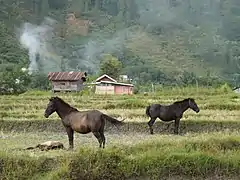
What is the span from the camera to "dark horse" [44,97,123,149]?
12266 millimetres

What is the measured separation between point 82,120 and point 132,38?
88.6 meters

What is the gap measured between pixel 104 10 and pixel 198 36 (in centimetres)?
4013

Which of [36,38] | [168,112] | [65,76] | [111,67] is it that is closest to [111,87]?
[65,76]

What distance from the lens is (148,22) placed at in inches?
3824

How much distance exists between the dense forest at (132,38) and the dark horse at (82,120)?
59.5m

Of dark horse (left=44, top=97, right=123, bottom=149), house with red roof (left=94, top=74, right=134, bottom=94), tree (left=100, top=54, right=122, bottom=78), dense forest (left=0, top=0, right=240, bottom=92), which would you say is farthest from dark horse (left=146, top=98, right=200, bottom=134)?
dense forest (left=0, top=0, right=240, bottom=92)

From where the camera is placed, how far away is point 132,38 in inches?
3937

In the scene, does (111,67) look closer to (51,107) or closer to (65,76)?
(65,76)

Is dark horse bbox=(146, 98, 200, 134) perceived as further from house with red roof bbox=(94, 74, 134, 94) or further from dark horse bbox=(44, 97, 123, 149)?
house with red roof bbox=(94, 74, 134, 94)

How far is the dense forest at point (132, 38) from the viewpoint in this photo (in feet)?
257

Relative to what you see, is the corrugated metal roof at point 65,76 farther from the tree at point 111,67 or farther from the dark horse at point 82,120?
the dark horse at point 82,120

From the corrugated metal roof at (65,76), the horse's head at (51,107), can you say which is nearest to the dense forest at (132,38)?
the corrugated metal roof at (65,76)

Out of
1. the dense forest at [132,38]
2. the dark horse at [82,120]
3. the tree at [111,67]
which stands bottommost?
the dark horse at [82,120]

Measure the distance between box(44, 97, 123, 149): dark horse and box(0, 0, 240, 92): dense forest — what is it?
59.5 metres
